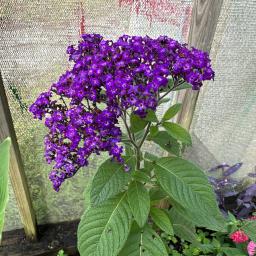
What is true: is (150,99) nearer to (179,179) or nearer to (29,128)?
(179,179)

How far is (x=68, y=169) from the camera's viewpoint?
1.02m

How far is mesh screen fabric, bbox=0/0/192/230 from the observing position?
1346 millimetres

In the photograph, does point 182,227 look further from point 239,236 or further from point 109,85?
point 109,85

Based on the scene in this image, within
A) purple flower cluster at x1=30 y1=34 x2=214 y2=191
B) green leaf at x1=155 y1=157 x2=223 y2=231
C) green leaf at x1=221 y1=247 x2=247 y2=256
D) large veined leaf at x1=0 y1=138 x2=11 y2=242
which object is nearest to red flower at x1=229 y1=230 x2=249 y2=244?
green leaf at x1=221 y1=247 x2=247 y2=256

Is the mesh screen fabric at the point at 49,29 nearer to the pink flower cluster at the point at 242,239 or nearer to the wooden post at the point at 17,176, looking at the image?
the wooden post at the point at 17,176

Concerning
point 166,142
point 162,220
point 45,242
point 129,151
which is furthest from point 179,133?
point 45,242

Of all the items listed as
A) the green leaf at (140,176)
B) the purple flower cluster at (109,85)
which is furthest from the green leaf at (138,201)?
the purple flower cluster at (109,85)

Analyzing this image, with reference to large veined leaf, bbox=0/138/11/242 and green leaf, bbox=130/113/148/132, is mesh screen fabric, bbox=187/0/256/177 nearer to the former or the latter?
green leaf, bbox=130/113/148/132

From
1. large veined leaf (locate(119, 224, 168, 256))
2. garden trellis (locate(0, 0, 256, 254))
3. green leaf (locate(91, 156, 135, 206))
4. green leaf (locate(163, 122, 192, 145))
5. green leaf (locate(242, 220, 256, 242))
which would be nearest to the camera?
green leaf (locate(91, 156, 135, 206))

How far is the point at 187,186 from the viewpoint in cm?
111

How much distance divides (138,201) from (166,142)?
257 mm

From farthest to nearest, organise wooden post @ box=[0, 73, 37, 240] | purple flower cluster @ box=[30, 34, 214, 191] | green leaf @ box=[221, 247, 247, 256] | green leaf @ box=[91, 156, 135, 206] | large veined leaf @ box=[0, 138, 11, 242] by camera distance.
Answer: green leaf @ box=[221, 247, 247, 256] → wooden post @ box=[0, 73, 37, 240] → green leaf @ box=[91, 156, 135, 206] → purple flower cluster @ box=[30, 34, 214, 191] → large veined leaf @ box=[0, 138, 11, 242]

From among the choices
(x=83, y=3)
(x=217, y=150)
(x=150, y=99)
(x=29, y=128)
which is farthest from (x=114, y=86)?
(x=217, y=150)

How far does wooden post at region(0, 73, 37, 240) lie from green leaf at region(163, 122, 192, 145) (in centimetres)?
76
